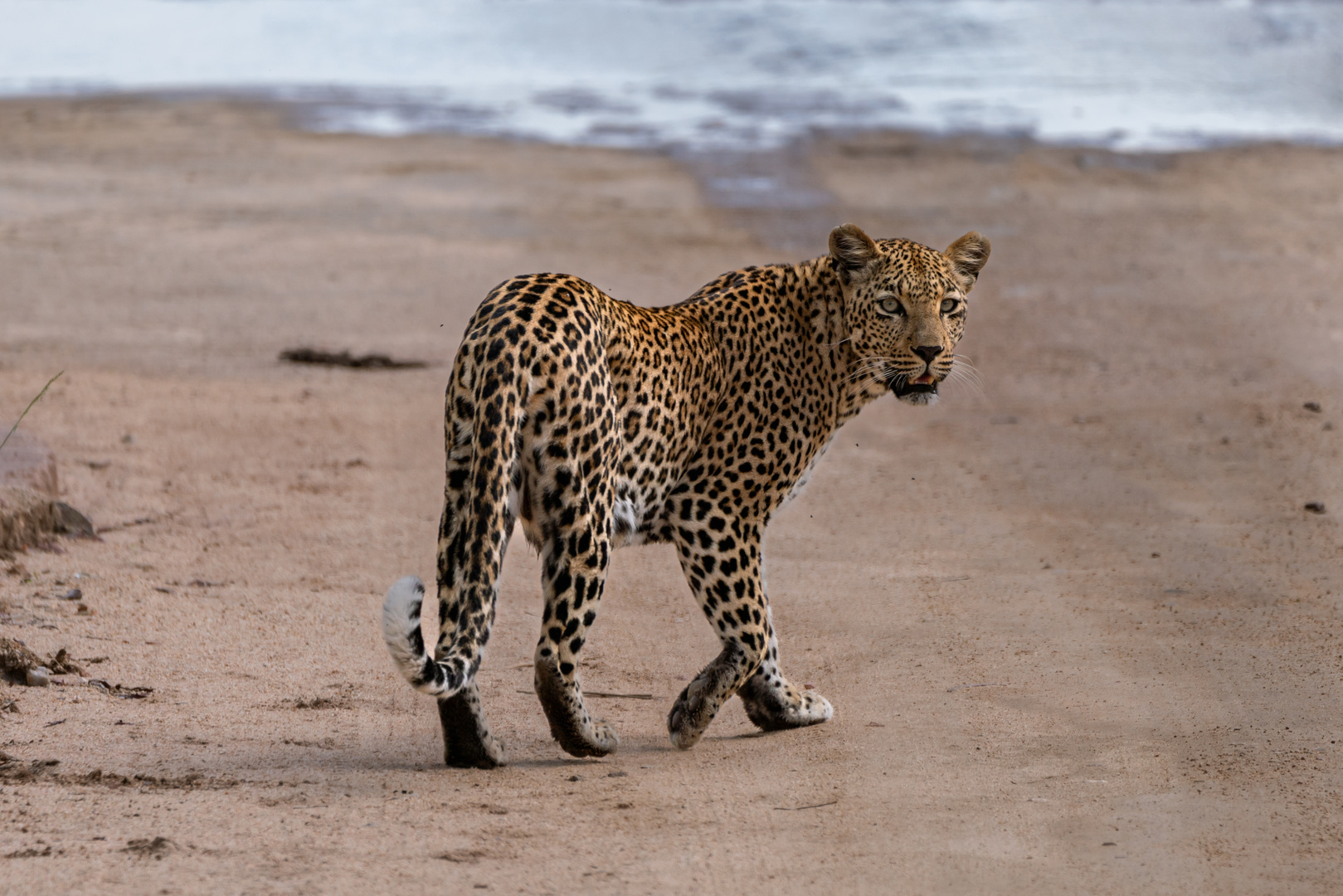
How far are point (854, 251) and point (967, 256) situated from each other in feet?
1.93

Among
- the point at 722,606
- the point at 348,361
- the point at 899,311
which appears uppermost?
the point at 899,311

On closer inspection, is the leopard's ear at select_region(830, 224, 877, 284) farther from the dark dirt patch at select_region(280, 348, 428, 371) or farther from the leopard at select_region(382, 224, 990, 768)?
the dark dirt patch at select_region(280, 348, 428, 371)

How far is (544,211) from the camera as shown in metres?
17.6

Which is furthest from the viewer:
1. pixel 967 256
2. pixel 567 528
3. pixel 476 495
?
pixel 967 256

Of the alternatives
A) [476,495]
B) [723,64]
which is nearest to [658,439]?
[476,495]

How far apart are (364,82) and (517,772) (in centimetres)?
2481

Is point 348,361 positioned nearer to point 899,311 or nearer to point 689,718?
point 899,311

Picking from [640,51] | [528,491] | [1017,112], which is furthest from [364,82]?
[528,491]

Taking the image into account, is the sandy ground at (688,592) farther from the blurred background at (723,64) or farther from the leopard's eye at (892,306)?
the blurred background at (723,64)

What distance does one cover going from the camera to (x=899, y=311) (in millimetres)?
6609

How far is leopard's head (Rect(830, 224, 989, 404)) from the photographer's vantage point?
655 centimetres

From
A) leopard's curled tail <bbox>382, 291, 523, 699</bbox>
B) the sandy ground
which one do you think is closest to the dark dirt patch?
the sandy ground

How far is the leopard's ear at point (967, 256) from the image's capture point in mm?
6949

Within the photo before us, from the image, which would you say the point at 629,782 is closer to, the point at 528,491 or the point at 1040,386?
the point at 528,491
